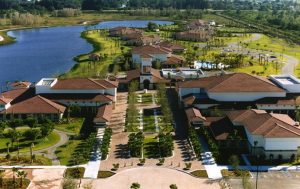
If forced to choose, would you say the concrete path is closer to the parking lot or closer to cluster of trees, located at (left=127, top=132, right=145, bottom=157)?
cluster of trees, located at (left=127, top=132, right=145, bottom=157)

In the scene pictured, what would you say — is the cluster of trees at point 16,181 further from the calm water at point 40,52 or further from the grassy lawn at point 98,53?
the calm water at point 40,52

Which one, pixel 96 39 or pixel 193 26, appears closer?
pixel 96 39

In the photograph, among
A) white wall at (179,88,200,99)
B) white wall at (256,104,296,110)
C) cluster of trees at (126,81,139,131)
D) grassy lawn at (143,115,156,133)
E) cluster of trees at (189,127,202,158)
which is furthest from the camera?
white wall at (179,88,200,99)

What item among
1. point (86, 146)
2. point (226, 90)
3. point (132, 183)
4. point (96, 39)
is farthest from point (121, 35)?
point (132, 183)

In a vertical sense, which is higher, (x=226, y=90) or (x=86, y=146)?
(x=226, y=90)

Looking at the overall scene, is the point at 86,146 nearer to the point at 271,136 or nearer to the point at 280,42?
the point at 271,136

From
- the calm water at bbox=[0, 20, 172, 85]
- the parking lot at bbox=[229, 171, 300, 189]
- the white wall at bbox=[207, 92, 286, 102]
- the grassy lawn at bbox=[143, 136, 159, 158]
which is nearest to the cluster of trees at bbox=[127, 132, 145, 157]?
the grassy lawn at bbox=[143, 136, 159, 158]

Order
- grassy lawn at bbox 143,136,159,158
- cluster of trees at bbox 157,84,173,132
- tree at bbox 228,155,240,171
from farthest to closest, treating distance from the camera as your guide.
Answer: cluster of trees at bbox 157,84,173,132, grassy lawn at bbox 143,136,159,158, tree at bbox 228,155,240,171
